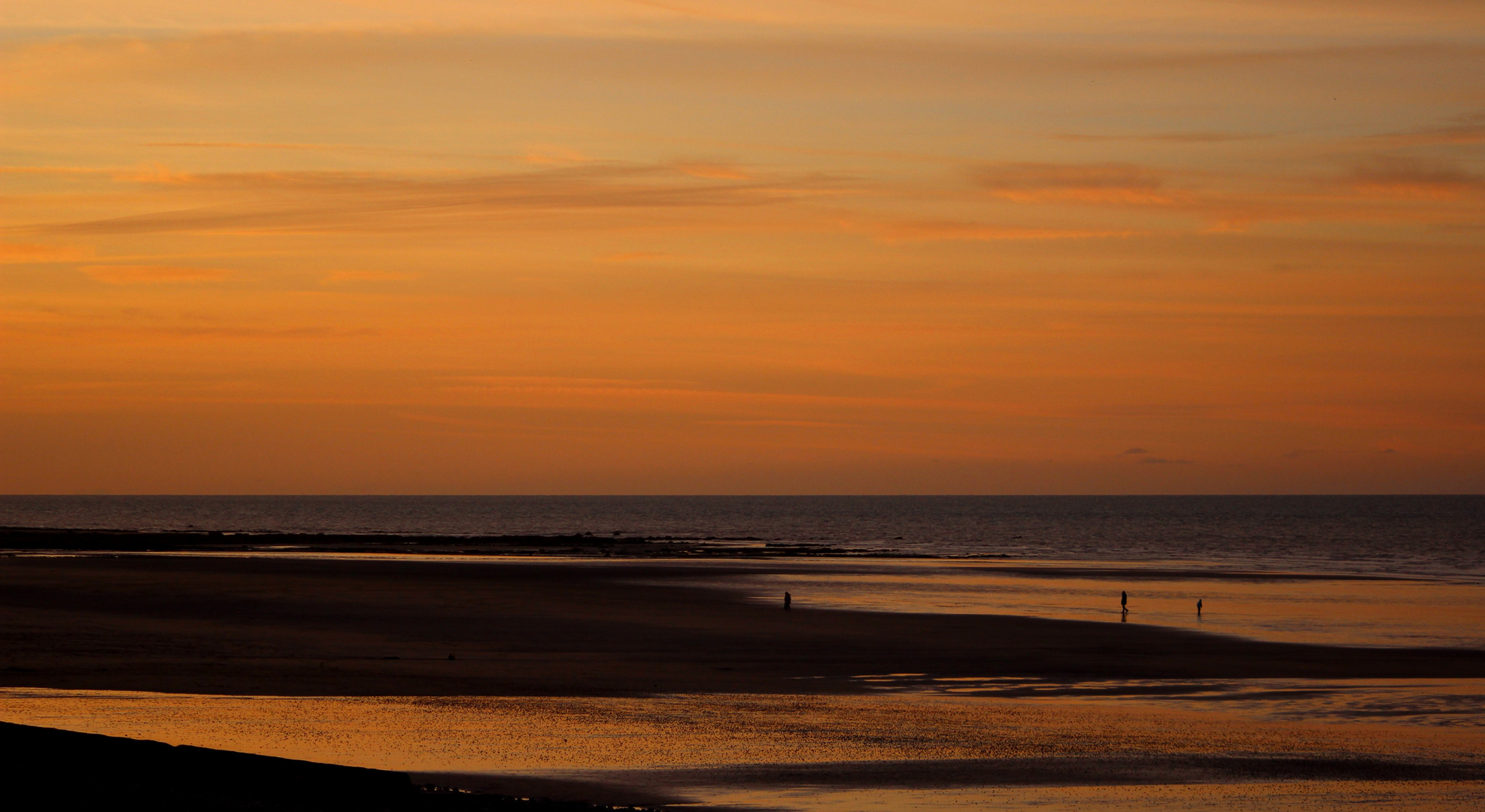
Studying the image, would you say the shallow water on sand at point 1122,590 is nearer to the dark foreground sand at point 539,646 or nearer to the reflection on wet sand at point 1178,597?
the reflection on wet sand at point 1178,597

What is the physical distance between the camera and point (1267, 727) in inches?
868

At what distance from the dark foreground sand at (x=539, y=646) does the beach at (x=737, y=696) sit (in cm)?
14

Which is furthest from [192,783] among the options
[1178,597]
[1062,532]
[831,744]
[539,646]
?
[1062,532]

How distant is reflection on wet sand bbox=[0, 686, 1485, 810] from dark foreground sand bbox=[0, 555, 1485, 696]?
7.38 ft

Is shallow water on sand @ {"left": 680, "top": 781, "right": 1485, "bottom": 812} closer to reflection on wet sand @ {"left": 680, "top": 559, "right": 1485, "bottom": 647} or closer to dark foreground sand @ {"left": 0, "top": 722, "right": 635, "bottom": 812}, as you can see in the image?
dark foreground sand @ {"left": 0, "top": 722, "right": 635, "bottom": 812}

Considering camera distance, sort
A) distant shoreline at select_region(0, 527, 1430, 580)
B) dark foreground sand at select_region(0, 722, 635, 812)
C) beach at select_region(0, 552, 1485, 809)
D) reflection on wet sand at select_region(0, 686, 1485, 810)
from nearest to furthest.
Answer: dark foreground sand at select_region(0, 722, 635, 812) < reflection on wet sand at select_region(0, 686, 1485, 810) < beach at select_region(0, 552, 1485, 809) < distant shoreline at select_region(0, 527, 1430, 580)

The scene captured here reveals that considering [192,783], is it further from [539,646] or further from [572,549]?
[572,549]

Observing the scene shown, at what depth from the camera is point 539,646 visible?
108ft

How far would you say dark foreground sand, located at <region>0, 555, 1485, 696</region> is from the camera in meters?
26.2

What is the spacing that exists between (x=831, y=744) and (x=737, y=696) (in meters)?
5.13

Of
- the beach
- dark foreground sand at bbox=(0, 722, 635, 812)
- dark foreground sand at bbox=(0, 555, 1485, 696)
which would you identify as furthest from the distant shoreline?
dark foreground sand at bbox=(0, 722, 635, 812)

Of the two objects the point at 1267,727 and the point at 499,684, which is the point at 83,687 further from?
the point at 1267,727

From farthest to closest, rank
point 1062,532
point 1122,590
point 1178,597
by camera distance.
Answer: point 1062,532, point 1122,590, point 1178,597

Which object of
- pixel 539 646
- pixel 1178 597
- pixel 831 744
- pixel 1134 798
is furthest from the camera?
pixel 1178 597
